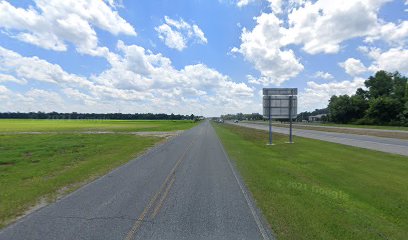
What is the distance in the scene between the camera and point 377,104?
263 ft

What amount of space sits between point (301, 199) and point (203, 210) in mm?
3248

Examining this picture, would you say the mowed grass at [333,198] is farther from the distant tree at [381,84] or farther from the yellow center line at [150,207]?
the distant tree at [381,84]

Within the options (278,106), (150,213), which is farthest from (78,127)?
(150,213)

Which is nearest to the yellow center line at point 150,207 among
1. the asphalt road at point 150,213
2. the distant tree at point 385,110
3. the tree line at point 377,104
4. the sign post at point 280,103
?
the asphalt road at point 150,213

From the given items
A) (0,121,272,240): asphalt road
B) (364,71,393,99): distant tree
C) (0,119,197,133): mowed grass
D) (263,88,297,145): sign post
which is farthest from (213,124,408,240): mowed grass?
(364,71,393,99): distant tree

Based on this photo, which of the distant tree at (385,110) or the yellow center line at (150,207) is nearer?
the yellow center line at (150,207)

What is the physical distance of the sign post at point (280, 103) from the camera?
32.9m

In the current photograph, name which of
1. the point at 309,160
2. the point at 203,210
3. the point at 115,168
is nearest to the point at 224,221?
the point at 203,210

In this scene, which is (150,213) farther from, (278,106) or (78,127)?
(78,127)

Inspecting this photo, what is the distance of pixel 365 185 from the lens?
11.8m

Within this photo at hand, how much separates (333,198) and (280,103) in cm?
2416

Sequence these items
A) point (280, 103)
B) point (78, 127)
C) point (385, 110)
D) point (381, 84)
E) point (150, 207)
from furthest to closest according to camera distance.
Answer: point (381, 84) < point (78, 127) < point (385, 110) < point (280, 103) < point (150, 207)

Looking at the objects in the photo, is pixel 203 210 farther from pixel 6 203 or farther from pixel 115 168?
pixel 115 168

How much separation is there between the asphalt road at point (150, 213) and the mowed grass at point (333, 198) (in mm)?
689
